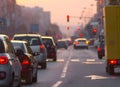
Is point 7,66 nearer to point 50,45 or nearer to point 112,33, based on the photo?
point 112,33

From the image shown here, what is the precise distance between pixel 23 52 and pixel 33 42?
10.5 m

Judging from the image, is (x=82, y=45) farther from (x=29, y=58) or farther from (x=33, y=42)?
(x=29, y=58)

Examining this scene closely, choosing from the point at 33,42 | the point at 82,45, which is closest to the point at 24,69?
the point at 33,42

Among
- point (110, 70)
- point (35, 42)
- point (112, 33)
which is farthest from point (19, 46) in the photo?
point (35, 42)

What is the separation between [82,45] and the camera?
9738cm

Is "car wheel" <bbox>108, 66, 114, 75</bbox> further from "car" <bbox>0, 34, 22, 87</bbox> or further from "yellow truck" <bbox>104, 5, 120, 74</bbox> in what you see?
"car" <bbox>0, 34, 22, 87</bbox>

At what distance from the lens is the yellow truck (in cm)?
2711

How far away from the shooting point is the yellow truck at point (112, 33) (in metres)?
27.1

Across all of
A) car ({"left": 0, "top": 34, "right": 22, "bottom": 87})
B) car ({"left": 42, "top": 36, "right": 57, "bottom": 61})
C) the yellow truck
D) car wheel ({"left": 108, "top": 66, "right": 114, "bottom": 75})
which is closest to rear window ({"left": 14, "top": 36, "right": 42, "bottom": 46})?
car wheel ({"left": 108, "top": 66, "right": 114, "bottom": 75})

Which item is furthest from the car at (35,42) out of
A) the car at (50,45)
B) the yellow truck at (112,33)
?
the car at (50,45)

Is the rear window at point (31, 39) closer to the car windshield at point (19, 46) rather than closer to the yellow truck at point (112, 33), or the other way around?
the yellow truck at point (112, 33)

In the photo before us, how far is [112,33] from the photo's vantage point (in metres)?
27.3

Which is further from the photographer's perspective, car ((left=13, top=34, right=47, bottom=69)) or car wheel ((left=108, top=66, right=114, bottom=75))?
car ((left=13, top=34, right=47, bottom=69))

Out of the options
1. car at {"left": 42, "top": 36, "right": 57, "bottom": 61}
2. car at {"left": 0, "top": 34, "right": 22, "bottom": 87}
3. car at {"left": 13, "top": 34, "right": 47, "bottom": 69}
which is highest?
car at {"left": 0, "top": 34, "right": 22, "bottom": 87}
